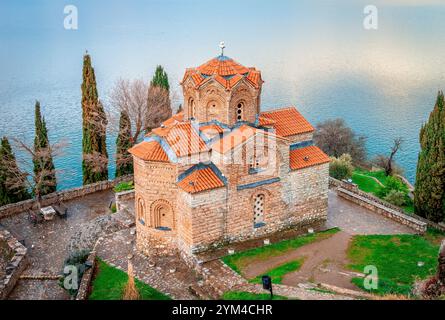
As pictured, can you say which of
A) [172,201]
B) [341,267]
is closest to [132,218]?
[172,201]

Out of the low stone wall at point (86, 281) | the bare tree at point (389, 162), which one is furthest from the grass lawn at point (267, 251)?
the bare tree at point (389, 162)

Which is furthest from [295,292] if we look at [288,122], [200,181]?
[288,122]

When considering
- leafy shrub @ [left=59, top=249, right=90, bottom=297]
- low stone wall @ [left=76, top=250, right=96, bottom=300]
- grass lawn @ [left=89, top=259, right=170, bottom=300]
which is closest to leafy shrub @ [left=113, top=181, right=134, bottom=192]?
leafy shrub @ [left=59, top=249, right=90, bottom=297]

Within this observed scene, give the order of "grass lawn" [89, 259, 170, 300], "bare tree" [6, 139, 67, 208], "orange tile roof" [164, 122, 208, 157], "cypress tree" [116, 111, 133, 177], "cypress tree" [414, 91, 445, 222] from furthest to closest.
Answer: "cypress tree" [116, 111, 133, 177] < "bare tree" [6, 139, 67, 208] < "cypress tree" [414, 91, 445, 222] < "orange tile roof" [164, 122, 208, 157] < "grass lawn" [89, 259, 170, 300]

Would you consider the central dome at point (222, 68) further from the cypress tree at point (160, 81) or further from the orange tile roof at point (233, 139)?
the cypress tree at point (160, 81)

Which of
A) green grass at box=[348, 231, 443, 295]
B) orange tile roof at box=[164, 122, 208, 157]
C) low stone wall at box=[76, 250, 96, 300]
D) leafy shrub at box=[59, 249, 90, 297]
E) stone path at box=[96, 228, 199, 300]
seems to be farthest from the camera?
orange tile roof at box=[164, 122, 208, 157]

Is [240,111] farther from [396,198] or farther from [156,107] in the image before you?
[396,198]

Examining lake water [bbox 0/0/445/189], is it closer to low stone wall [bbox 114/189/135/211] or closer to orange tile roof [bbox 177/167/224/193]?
low stone wall [bbox 114/189/135/211]
